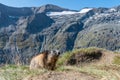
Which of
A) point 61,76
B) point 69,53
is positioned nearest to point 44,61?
point 61,76

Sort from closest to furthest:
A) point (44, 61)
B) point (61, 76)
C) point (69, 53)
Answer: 1. point (61, 76)
2. point (44, 61)
3. point (69, 53)

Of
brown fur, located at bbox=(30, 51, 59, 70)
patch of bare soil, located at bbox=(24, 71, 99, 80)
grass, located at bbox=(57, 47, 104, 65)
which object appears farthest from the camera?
grass, located at bbox=(57, 47, 104, 65)

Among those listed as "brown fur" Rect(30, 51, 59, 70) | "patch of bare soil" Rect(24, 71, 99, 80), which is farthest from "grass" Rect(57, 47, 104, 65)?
"patch of bare soil" Rect(24, 71, 99, 80)

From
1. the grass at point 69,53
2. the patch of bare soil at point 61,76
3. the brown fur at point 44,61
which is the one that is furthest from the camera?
the grass at point 69,53

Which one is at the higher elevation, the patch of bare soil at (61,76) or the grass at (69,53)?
the patch of bare soil at (61,76)

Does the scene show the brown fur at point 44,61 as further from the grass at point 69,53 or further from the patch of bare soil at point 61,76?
the grass at point 69,53

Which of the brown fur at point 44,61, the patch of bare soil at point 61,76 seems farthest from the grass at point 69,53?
the patch of bare soil at point 61,76

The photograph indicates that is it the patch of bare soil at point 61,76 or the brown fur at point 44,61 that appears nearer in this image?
the patch of bare soil at point 61,76

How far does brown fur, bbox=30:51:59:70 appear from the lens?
15.6 metres

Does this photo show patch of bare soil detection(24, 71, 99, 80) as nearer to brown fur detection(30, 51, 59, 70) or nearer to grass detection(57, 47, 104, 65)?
brown fur detection(30, 51, 59, 70)

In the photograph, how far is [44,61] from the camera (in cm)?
1590

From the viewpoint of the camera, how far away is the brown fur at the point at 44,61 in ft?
51.3

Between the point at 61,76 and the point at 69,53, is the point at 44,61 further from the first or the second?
the point at 69,53

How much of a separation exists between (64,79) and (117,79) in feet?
7.71
